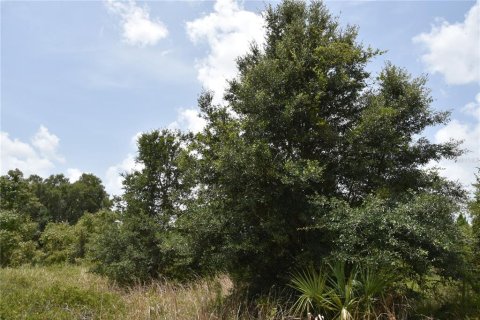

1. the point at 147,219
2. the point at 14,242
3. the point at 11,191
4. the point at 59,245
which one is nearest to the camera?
the point at 147,219

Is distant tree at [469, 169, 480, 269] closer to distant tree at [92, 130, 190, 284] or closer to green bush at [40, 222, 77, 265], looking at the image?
distant tree at [92, 130, 190, 284]

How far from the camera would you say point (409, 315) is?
372 inches

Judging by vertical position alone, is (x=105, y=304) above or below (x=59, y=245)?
below

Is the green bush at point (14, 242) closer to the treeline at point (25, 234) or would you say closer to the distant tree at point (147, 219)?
the treeline at point (25, 234)

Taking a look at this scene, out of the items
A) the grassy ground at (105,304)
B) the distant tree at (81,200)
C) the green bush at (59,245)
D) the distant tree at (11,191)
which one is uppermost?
the distant tree at (81,200)

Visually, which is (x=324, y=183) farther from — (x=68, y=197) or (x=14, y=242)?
(x=68, y=197)

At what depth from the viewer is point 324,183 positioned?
35.4 ft

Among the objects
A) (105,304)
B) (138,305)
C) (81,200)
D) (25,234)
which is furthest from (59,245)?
(81,200)

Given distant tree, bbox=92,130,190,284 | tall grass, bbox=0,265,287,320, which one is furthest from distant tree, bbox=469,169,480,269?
distant tree, bbox=92,130,190,284

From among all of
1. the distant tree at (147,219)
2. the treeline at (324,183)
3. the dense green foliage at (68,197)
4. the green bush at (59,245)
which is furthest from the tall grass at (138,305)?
the dense green foliage at (68,197)

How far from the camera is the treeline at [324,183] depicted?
9125 millimetres

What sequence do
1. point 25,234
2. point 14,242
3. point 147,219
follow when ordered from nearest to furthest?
1. point 147,219
2. point 14,242
3. point 25,234

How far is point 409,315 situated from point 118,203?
13.3m

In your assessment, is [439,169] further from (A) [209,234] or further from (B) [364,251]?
(A) [209,234]
